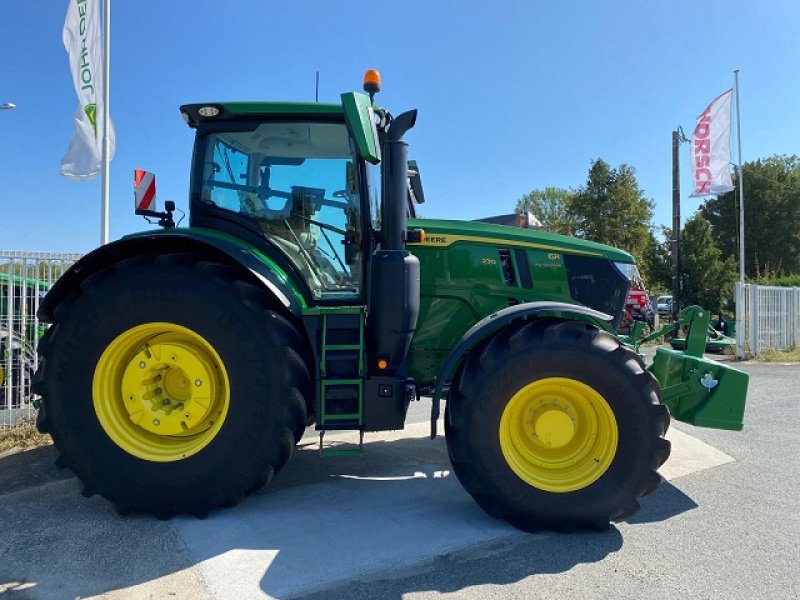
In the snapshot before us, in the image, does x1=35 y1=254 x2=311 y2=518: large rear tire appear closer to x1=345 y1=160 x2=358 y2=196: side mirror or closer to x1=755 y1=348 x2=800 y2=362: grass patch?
x1=345 y1=160 x2=358 y2=196: side mirror

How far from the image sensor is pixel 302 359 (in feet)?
10.3

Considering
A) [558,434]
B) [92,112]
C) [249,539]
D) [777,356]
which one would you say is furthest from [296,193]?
[777,356]

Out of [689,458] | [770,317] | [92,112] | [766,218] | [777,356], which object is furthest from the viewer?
[766,218]

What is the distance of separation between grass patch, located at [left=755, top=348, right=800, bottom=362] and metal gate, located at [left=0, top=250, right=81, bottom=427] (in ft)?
42.4

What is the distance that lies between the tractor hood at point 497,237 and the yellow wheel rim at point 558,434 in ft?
3.76

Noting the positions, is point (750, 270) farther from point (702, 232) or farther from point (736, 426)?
point (736, 426)

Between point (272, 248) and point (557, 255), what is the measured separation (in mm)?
1929

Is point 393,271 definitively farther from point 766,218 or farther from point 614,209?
point 766,218

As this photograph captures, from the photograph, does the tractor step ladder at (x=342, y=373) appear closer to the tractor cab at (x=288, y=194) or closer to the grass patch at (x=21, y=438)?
the tractor cab at (x=288, y=194)

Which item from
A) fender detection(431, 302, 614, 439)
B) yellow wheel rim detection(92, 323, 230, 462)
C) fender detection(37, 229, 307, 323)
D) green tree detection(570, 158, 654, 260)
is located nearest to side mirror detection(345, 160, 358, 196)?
fender detection(37, 229, 307, 323)

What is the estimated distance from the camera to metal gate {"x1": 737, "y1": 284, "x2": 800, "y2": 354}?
12273mm

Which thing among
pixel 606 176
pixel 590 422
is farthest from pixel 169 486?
pixel 606 176

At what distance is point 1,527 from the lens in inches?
120

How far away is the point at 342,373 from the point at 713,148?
1355 cm
